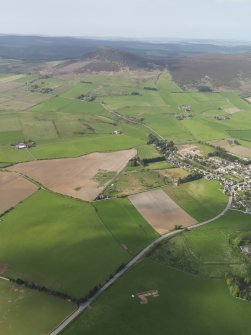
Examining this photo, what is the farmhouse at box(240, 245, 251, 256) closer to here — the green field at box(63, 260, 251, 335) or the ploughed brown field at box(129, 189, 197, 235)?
the green field at box(63, 260, 251, 335)

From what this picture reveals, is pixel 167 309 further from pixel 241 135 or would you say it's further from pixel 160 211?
pixel 241 135

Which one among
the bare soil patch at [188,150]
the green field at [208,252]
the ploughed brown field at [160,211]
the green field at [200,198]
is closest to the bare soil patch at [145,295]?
the green field at [208,252]

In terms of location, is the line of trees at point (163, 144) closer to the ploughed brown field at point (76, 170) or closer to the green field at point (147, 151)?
the green field at point (147, 151)

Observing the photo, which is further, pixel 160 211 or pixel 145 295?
pixel 160 211

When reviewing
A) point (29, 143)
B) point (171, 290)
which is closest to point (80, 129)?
point (29, 143)

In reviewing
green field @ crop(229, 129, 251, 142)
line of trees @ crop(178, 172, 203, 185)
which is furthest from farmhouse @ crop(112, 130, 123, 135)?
line of trees @ crop(178, 172, 203, 185)

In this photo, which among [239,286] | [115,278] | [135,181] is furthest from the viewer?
[135,181]

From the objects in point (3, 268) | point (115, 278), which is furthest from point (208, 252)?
point (3, 268)

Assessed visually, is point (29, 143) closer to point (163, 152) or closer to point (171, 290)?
point (163, 152)
